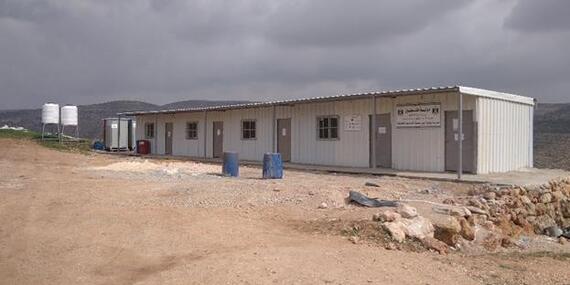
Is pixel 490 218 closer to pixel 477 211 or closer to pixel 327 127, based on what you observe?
pixel 477 211

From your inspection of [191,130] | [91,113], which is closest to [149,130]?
[191,130]

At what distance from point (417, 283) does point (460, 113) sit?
10.7m

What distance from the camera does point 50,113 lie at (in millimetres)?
41531

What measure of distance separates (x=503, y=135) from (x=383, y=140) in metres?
3.93

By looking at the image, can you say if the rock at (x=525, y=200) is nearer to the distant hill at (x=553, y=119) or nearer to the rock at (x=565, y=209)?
the rock at (x=565, y=209)

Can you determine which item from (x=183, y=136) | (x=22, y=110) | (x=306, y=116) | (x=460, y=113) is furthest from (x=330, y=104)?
(x=22, y=110)

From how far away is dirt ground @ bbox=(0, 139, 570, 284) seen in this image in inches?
257

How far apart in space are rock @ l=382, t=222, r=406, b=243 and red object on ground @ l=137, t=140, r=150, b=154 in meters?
26.9

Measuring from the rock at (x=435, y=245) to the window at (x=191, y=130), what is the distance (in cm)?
2225

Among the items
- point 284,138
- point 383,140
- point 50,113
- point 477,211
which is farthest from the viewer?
point 50,113

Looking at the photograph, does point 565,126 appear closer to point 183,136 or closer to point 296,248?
point 183,136

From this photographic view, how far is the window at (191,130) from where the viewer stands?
29.7 m

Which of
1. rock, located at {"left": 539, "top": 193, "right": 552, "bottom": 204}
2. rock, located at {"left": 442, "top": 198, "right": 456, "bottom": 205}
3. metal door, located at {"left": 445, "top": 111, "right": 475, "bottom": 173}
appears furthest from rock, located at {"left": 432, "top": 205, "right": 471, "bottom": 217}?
metal door, located at {"left": 445, "top": 111, "right": 475, "bottom": 173}

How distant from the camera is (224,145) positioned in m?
27.4
